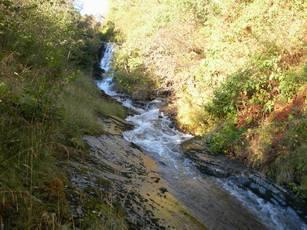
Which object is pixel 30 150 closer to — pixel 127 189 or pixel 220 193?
pixel 127 189

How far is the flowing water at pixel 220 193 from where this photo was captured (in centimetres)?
708

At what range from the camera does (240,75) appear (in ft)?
43.5

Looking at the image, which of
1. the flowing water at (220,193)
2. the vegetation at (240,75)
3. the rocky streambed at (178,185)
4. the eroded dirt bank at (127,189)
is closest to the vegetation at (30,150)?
the eroded dirt bank at (127,189)

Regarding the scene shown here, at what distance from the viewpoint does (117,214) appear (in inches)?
198

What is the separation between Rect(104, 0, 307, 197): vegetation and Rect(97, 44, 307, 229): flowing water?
75cm

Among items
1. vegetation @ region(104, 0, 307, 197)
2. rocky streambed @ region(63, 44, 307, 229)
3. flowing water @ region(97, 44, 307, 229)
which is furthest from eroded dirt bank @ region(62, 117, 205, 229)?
vegetation @ region(104, 0, 307, 197)

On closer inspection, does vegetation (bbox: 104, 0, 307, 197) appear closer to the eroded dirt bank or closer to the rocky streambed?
the rocky streambed

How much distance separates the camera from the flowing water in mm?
7078

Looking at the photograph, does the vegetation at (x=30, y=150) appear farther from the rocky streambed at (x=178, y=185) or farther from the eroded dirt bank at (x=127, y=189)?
the rocky streambed at (x=178, y=185)

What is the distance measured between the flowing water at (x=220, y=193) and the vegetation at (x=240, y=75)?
2.45 feet

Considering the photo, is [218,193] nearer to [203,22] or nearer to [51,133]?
[51,133]

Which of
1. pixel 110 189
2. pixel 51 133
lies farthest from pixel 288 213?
pixel 51 133

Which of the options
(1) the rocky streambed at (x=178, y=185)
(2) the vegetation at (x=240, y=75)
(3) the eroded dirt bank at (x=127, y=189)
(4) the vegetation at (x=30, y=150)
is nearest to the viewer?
(4) the vegetation at (x=30, y=150)

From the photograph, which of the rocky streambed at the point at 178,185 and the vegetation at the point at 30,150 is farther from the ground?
Answer: the vegetation at the point at 30,150
